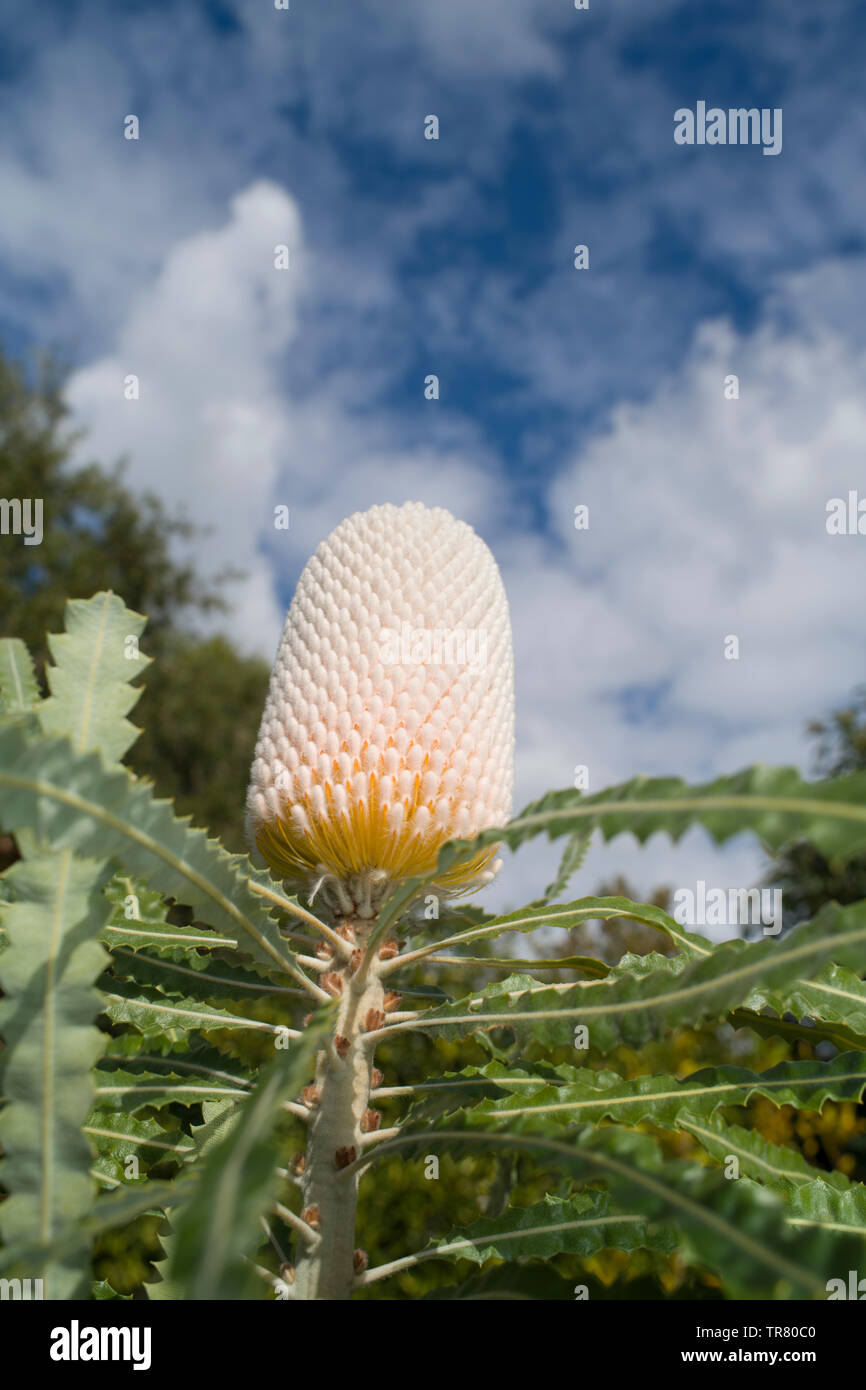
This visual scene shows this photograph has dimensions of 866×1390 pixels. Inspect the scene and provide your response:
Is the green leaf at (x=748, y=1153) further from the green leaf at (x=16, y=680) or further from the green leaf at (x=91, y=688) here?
the green leaf at (x=16, y=680)

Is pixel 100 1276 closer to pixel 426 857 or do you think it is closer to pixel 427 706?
pixel 426 857

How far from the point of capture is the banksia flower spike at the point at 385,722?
118cm

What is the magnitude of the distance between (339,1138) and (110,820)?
21.1 inches

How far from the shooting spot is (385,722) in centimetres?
119

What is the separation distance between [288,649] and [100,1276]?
2211mm

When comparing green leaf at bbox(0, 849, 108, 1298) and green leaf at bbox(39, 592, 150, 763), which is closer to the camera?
green leaf at bbox(0, 849, 108, 1298)

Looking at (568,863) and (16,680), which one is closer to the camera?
(16,680)

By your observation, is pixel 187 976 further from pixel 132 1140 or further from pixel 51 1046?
pixel 51 1046

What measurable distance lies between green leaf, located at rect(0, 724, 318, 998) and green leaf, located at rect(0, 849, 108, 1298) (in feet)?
0.19

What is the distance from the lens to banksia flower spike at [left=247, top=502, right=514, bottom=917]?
1180 millimetres

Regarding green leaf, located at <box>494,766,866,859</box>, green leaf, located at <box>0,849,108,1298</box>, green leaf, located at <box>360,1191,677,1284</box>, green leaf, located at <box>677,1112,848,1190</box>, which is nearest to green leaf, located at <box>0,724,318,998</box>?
green leaf, located at <box>0,849,108,1298</box>

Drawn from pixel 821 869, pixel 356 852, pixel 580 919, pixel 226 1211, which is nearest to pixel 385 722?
pixel 356 852

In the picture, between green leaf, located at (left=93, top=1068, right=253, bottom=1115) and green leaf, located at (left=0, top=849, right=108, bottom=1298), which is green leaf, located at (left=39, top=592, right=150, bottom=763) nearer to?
green leaf, located at (left=0, top=849, right=108, bottom=1298)
